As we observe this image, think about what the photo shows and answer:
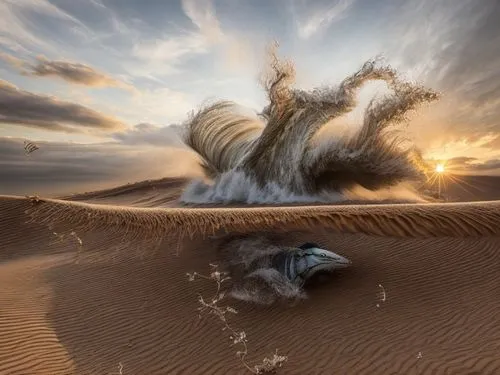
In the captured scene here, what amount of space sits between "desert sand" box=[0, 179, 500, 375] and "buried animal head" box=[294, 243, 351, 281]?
0.20 meters

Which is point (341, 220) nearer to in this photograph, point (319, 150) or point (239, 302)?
point (239, 302)

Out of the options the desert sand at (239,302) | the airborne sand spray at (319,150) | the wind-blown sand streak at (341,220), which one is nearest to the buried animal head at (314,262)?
the desert sand at (239,302)

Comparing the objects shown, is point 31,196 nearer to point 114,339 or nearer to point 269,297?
point 114,339

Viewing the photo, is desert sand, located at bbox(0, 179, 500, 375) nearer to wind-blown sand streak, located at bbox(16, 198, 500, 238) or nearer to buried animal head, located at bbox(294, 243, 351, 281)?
wind-blown sand streak, located at bbox(16, 198, 500, 238)

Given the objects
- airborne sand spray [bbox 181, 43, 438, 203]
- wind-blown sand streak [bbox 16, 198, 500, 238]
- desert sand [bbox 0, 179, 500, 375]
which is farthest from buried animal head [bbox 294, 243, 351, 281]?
airborne sand spray [bbox 181, 43, 438, 203]

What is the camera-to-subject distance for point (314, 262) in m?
5.24

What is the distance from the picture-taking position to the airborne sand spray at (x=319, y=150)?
42.5ft

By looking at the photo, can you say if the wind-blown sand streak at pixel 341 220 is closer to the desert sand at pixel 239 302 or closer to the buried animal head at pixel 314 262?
the desert sand at pixel 239 302

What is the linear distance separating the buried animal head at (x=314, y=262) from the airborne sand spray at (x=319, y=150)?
291 inches

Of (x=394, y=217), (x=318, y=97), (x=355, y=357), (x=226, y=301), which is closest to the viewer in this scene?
(x=355, y=357)

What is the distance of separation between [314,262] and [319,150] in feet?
27.1

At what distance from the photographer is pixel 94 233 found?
23.6 feet

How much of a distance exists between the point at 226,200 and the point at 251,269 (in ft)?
26.3

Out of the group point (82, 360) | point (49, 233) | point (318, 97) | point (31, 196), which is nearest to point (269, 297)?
point (82, 360)
